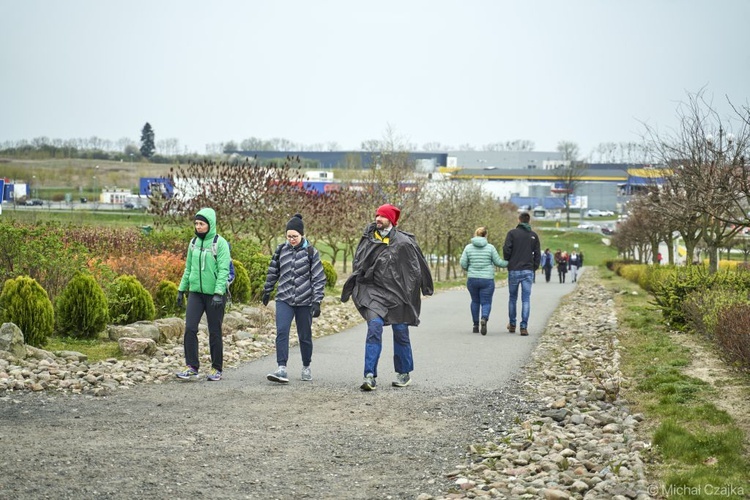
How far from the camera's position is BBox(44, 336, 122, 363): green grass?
43.2ft

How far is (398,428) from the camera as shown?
29.6 feet

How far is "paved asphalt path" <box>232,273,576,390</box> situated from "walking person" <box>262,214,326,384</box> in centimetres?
51

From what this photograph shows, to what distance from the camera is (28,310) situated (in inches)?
525

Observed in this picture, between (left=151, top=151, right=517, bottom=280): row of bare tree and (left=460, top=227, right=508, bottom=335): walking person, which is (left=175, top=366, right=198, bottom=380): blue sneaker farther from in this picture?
(left=151, top=151, right=517, bottom=280): row of bare tree

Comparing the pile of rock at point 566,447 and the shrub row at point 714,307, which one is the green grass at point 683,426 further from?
the shrub row at point 714,307

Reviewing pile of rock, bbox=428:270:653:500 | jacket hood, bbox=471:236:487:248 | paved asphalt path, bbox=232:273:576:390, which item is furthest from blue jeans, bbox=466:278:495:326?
pile of rock, bbox=428:270:653:500

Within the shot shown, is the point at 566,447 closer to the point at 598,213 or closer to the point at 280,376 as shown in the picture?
the point at 280,376

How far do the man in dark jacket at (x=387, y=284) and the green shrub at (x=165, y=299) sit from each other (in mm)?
7041

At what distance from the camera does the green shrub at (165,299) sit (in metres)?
17.8

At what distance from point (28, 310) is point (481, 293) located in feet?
25.5

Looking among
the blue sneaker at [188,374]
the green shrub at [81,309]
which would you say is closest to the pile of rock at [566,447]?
the blue sneaker at [188,374]

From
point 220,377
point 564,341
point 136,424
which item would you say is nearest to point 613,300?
point 564,341

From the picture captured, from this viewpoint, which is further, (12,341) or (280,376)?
(12,341)

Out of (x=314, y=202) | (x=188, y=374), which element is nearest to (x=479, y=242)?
(x=188, y=374)
